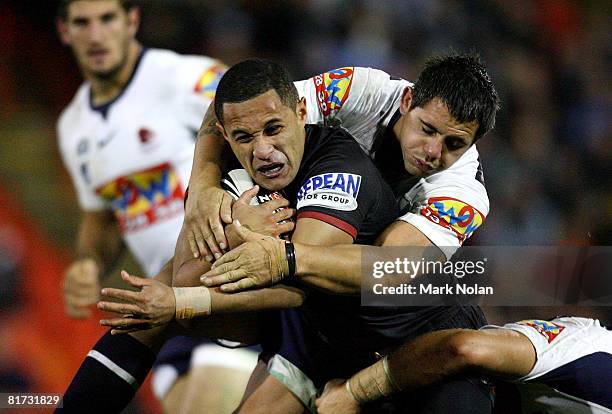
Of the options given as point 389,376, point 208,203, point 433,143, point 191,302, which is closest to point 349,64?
point 433,143

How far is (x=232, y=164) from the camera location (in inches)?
79.0

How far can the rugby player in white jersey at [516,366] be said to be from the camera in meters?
1.79

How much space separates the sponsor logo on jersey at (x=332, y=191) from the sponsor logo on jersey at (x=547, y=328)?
54 cm

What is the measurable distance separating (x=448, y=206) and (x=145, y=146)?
1532mm

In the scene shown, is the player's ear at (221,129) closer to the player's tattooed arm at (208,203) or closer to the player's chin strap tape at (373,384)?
the player's tattooed arm at (208,203)

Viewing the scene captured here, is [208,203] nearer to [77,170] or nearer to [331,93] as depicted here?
[331,93]

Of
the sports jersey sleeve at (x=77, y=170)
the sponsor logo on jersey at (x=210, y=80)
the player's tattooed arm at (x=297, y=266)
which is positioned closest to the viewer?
the player's tattooed arm at (x=297, y=266)

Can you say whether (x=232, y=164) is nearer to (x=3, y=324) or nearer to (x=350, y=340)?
(x=350, y=340)

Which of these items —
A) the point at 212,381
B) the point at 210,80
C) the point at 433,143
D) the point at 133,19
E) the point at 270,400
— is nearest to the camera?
the point at 433,143

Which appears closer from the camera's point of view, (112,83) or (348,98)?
(348,98)

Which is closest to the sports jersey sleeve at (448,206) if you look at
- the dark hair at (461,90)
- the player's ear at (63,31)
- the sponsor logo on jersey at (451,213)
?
the sponsor logo on jersey at (451,213)

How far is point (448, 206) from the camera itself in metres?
1.95

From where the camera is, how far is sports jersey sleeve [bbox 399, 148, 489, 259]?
75.9 inches

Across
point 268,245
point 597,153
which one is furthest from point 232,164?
point 597,153
